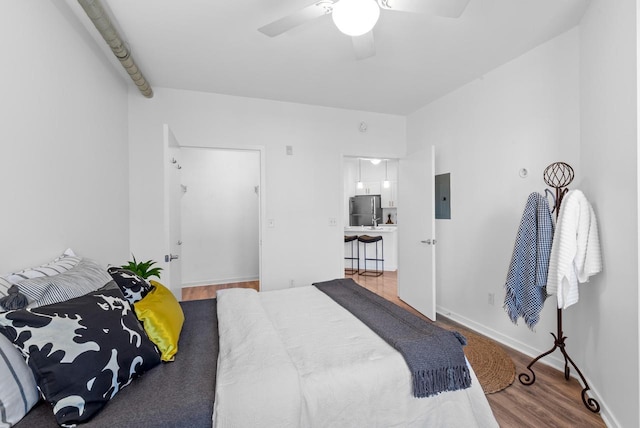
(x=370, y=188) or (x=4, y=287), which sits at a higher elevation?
(x=370, y=188)

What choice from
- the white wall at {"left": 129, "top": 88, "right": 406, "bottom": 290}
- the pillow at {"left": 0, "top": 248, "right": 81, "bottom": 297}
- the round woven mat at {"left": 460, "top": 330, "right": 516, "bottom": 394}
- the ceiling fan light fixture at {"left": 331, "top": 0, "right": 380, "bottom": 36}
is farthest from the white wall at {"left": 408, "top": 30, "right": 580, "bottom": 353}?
the pillow at {"left": 0, "top": 248, "right": 81, "bottom": 297}

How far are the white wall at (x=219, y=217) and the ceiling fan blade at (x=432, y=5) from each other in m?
3.47

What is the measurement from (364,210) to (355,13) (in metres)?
5.83

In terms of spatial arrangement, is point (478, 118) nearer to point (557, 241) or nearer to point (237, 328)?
point (557, 241)

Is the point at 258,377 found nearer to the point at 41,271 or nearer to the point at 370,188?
the point at 41,271

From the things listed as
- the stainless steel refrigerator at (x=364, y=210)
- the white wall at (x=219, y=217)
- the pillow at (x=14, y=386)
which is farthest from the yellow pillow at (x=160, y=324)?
the stainless steel refrigerator at (x=364, y=210)

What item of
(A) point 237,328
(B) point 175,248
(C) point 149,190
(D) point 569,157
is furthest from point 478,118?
(C) point 149,190

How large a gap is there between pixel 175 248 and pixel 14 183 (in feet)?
4.62

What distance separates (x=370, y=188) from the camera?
23.6ft

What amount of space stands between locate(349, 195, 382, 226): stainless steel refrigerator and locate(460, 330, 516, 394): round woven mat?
4.24m

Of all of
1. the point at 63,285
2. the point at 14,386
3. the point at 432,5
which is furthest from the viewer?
the point at 432,5

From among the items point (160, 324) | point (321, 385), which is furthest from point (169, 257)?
point (321, 385)

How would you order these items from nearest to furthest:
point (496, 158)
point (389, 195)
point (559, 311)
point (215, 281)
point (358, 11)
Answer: point (358, 11) → point (559, 311) → point (496, 158) → point (215, 281) → point (389, 195)

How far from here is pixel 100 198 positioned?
7.71 ft
